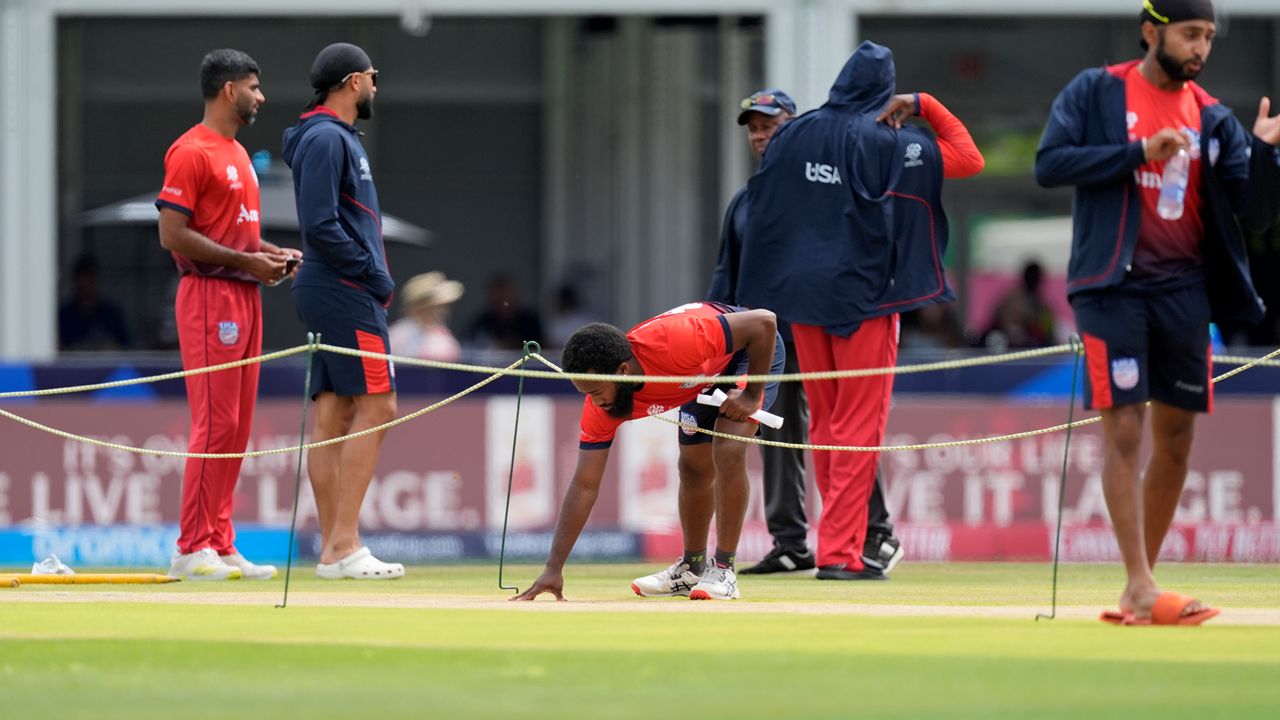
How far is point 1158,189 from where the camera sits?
7266 millimetres

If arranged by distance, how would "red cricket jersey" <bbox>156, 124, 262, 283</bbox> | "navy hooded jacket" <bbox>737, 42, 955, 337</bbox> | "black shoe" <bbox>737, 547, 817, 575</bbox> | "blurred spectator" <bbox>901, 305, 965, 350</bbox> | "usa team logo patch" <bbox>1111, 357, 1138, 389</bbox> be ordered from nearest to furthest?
"usa team logo patch" <bbox>1111, 357, 1138, 389</bbox>
"red cricket jersey" <bbox>156, 124, 262, 283</bbox>
"navy hooded jacket" <bbox>737, 42, 955, 337</bbox>
"black shoe" <bbox>737, 547, 817, 575</bbox>
"blurred spectator" <bbox>901, 305, 965, 350</bbox>

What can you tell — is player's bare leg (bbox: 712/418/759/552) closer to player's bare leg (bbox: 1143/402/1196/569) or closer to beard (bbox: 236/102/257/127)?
player's bare leg (bbox: 1143/402/1196/569)

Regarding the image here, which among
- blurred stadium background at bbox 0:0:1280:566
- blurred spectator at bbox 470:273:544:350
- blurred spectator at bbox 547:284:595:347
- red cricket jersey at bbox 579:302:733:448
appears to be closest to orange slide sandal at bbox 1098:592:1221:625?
red cricket jersey at bbox 579:302:733:448

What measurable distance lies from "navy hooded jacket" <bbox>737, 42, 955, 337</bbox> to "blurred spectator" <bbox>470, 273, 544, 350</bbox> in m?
9.22

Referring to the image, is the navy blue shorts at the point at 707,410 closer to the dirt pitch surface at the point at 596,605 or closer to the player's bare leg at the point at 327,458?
the dirt pitch surface at the point at 596,605

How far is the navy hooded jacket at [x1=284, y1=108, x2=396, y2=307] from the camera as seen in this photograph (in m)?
9.84

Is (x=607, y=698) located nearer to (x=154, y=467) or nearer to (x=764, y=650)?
(x=764, y=650)

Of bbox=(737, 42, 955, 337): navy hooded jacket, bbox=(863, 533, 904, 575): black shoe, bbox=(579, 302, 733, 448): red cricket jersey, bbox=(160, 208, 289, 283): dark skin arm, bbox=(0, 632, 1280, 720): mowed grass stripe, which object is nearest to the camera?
bbox=(0, 632, 1280, 720): mowed grass stripe

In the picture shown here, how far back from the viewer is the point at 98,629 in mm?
7160

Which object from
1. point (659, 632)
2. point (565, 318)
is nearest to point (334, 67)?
point (659, 632)

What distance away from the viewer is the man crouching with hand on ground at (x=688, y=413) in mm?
8250

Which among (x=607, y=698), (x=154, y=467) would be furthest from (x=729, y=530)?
(x=154, y=467)

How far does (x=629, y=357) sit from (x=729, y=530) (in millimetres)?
915

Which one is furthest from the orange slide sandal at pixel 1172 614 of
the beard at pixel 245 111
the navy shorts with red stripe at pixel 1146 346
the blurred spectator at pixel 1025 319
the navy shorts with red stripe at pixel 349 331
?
the blurred spectator at pixel 1025 319
